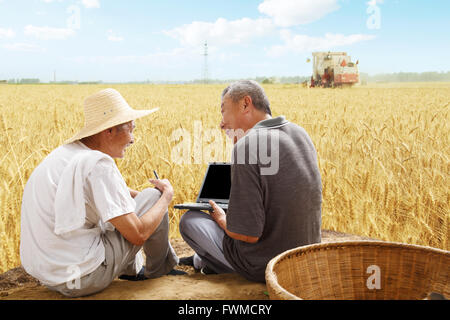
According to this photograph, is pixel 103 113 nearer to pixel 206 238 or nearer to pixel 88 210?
pixel 88 210

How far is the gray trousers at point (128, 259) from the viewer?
2.22 m

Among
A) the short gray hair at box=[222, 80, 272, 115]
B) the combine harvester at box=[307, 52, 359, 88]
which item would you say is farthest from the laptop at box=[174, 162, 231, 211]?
the combine harvester at box=[307, 52, 359, 88]

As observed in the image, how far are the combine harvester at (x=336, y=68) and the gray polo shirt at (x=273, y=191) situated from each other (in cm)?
3079

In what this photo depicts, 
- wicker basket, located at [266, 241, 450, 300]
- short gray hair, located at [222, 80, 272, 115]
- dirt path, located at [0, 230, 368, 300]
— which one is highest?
short gray hair, located at [222, 80, 272, 115]

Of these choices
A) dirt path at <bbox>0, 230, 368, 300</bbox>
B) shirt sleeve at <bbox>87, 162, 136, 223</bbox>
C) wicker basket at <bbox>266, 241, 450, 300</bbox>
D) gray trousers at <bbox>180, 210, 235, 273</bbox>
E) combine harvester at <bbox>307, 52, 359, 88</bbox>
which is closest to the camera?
shirt sleeve at <bbox>87, 162, 136, 223</bbox>

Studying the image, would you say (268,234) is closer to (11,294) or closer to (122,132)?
(122,132)

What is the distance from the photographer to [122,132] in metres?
2.29

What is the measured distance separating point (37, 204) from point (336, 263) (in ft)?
4.75

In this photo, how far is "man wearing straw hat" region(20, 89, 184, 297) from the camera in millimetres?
2051

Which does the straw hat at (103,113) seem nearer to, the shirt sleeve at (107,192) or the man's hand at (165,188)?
the shirt sleeve at (107,192)

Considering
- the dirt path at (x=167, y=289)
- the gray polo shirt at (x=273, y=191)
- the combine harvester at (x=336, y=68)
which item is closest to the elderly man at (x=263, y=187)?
the gray polo shirt at (x=273, y=191)

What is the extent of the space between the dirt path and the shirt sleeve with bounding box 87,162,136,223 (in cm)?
51

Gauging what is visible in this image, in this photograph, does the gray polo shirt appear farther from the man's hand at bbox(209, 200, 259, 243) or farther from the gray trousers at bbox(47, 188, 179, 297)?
the gray trousers at bbox(47, 188, 179, 297)

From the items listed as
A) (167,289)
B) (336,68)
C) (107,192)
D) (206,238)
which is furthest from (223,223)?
(336,68)
